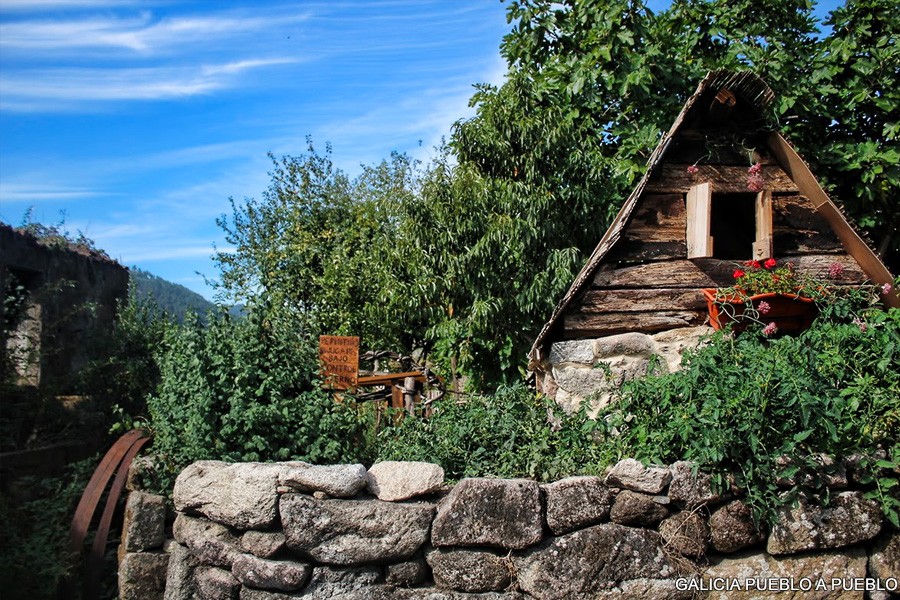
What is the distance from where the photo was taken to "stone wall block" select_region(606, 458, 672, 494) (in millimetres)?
4516

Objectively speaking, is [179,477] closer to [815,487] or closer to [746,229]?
[815,487]

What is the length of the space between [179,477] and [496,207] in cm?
411

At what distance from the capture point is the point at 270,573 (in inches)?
173

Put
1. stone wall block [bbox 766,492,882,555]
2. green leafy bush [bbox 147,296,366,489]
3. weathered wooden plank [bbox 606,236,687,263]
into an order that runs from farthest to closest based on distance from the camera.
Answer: weathered wooden plank [bbox 606,236,687,263], green leafy bush [bbox 147,296,366,489], stone wall block [bbox 766,492,882,555]

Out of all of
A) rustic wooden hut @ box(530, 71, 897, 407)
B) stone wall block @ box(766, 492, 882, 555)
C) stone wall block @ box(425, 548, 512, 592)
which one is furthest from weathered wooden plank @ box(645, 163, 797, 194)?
stone wall block @ box(425, 548, 512, 592)

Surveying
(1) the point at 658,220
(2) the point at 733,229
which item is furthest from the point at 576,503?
(2) the point at 733,229

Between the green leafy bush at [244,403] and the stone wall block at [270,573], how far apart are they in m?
0.73

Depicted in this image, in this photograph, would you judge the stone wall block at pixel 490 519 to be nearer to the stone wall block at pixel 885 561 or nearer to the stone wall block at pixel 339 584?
the stone wall block at pixel 339 584

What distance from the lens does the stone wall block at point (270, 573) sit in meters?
4.38

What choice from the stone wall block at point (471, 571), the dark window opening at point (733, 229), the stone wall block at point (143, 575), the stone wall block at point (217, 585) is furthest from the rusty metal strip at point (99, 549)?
the dark window opening at point (733, 229)

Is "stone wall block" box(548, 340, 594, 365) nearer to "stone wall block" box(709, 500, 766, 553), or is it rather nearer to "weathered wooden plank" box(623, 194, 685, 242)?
"weathered wooden plank" box(623, 194, 685, 242)

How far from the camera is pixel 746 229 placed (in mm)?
7230

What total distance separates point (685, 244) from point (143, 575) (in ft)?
15.3

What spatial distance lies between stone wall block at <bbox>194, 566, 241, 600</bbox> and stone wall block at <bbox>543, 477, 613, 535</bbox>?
77.4 inches
